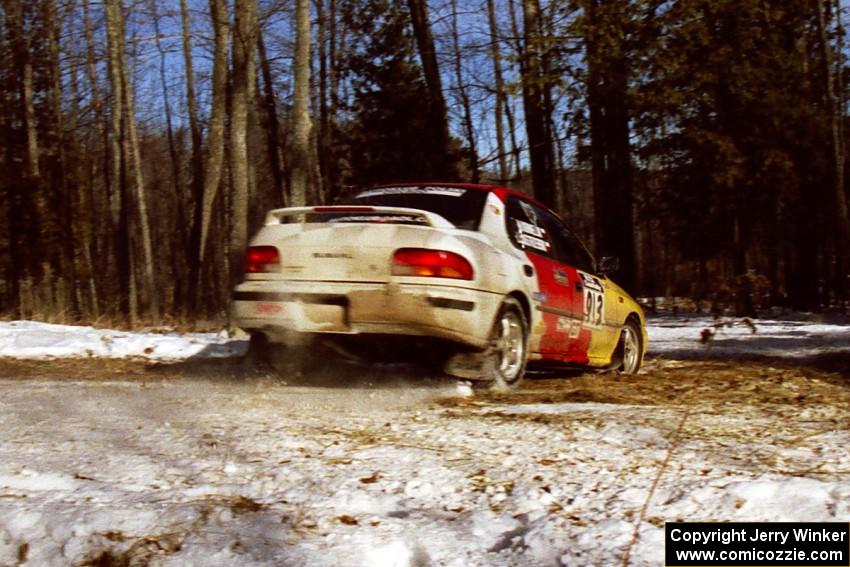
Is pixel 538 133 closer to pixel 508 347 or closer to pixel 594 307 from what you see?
pixel 594 307

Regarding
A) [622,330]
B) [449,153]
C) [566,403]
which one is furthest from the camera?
[449,153]

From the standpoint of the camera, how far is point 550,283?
705cm

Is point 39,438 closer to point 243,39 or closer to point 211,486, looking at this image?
point 211,486

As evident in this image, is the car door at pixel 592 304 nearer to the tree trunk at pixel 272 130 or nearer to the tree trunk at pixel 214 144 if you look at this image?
the tree trunk at pixel 214 144

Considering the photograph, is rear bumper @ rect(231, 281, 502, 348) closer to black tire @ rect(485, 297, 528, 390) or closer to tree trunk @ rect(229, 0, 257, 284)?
black tire @ rect(485, 297, 528, 390)

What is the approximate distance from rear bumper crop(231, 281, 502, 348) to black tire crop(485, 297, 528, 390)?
163 millimetres

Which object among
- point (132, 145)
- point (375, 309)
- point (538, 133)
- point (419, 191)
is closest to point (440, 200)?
point (419, 191)

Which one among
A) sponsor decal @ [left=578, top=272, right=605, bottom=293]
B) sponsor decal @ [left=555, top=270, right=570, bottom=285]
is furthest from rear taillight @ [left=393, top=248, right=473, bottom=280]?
sponsor decal @ [left=578, top=272, right=605, bottom=293]

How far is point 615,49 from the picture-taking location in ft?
49.9

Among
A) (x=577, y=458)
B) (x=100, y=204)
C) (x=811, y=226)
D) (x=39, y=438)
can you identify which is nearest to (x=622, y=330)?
(x=577, y=458)

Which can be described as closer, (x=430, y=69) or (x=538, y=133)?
(x=538, y=133)

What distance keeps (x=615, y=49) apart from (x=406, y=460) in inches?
501

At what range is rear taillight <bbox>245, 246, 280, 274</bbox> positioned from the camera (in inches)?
250

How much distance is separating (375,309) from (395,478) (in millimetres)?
2413
